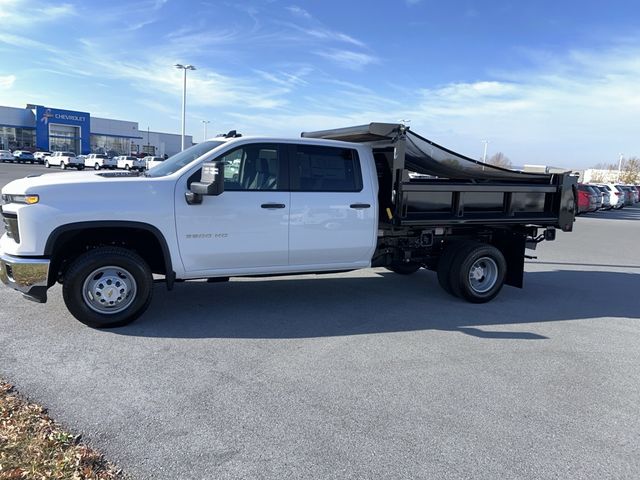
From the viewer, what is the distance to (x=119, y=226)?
5.13 metres

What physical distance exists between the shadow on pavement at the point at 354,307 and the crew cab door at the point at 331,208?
680mm

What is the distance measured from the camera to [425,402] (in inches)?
155

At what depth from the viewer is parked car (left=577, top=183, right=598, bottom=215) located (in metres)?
25.6

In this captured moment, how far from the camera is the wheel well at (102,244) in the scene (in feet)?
Answer: 16.7

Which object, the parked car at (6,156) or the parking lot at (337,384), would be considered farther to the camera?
the parked car at (6,156)

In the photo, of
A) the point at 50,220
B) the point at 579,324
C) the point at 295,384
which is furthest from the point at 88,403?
the point at 579,324

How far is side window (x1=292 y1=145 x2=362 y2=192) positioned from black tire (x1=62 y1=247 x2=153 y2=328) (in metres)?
1.93

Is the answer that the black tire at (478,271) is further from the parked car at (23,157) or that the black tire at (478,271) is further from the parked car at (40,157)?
the parked car at (40,157)

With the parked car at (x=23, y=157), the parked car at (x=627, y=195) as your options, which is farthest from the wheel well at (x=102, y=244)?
the parked car at (x=23, y=157)

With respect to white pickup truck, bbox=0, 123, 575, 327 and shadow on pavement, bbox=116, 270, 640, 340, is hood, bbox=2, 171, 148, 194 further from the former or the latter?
shadow on pavement, bbox=116, 270, 640, 340

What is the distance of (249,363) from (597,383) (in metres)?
3.06

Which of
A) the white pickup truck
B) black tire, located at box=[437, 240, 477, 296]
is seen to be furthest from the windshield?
black tire, located at box=[437, 240, 477, 296]

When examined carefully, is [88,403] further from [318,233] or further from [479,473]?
[318,233]

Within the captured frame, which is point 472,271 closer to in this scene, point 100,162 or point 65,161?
point 100,162
